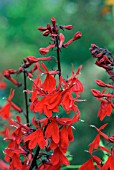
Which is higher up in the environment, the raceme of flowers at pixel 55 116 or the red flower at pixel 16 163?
the raceme of flowers at pixel 55 116

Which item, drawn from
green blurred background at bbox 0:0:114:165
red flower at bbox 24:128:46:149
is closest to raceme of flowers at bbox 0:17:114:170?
red flower at bbox 24:128:46:149

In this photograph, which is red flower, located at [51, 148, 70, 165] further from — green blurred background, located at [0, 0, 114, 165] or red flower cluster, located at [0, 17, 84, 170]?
green blurred background, located at [0, 0, 114, 165]

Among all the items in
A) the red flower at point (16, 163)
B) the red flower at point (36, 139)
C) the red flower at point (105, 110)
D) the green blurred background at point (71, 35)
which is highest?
the green blurred background at point (71, 35)

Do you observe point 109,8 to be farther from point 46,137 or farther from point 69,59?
point 46,137

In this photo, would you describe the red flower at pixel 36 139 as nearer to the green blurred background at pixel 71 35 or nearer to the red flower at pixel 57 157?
the red flower at pixel 57 157

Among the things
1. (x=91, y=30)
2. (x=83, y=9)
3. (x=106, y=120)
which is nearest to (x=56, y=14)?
(x=83, y=9)

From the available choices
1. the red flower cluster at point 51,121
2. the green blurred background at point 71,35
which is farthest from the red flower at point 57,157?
the green blurred background at point 71,35
